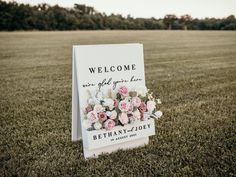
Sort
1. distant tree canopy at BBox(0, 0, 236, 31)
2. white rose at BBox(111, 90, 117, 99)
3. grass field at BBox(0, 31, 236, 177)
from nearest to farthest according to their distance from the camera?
grass field at BBox(0, 31, 236, 177) < white rose at BBox(111, 90, 117, 99) < distant tree canopy at BBox(0, 0, 236, 31)

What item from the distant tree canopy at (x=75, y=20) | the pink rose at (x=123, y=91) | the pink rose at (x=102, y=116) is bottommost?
the pink rose at (x=102, y=116)

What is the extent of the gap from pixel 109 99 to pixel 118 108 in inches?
7.5

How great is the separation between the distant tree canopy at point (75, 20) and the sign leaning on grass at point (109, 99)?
5706 centimetres

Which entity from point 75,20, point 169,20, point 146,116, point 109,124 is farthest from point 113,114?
point 169,20

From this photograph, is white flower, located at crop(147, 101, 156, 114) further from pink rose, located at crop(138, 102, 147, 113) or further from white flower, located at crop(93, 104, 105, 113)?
white flower, located at crop(93, 104, 105, 113)

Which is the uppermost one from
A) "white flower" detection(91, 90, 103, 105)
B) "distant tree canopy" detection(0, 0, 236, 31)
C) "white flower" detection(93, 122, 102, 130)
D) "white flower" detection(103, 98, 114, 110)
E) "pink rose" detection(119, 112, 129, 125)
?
"distant tree canopy" detection(0, 0, 236, 31)

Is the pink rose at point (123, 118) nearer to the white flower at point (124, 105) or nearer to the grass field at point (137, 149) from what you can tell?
the white flower at point (124, 105)

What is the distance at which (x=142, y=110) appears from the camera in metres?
4.08

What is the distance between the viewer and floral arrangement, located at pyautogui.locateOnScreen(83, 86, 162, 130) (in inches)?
150

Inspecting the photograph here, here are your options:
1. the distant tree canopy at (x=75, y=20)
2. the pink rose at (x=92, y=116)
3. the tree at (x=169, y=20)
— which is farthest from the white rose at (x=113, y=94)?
the tree at (x=169, y=20)

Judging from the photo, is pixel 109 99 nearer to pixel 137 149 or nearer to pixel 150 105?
pixel 150 105

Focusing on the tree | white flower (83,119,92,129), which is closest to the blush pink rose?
white flower (83,119,92,129)

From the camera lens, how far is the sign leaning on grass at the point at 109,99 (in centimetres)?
385

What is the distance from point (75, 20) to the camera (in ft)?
209
